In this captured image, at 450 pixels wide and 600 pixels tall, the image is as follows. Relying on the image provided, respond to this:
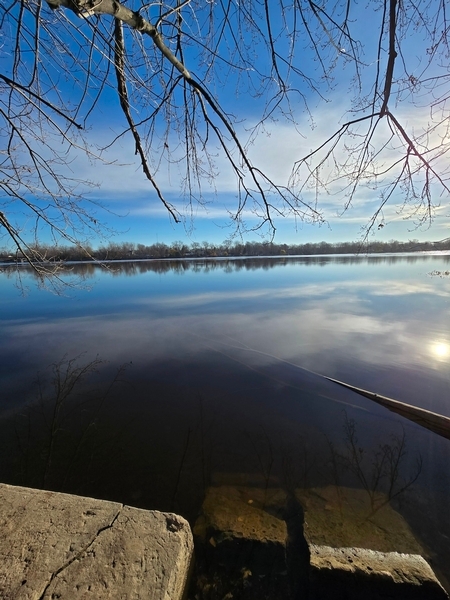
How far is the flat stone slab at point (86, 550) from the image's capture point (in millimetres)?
1521

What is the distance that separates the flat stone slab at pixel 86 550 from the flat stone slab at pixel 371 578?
102 centimetres

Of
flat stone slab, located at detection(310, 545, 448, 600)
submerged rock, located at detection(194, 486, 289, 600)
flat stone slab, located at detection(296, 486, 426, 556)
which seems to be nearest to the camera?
flat stone slab, located at detection(310, 545, 448, 600)

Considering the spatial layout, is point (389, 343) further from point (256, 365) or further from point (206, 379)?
point (206, 379)

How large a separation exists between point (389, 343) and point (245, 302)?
274 inches

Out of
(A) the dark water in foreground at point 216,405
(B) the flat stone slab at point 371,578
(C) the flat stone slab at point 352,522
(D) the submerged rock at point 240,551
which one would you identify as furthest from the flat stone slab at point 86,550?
(C) the flat stone slab at point 352,522

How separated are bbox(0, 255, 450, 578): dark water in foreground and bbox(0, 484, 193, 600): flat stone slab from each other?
2.72 ft

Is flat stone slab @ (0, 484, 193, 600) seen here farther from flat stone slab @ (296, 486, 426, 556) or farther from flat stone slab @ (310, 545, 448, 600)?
flat stone slab @ (296, 486, 426, 556)

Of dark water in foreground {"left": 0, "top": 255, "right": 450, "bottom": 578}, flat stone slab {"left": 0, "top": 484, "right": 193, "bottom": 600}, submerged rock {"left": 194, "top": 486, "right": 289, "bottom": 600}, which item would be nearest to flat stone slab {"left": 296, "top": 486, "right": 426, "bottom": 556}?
dark water in foreground {"left": 0, "top": 255, "right": 450, "bottom": 578}

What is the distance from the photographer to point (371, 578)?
6.24 ft

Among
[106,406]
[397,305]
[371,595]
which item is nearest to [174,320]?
[106,406]

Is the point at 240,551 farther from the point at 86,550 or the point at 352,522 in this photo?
the point at 86,550

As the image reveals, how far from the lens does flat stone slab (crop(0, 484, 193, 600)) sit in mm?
1521

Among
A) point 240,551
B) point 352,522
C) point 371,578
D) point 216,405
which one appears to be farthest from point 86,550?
point 216,405

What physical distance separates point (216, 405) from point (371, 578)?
2.92m
